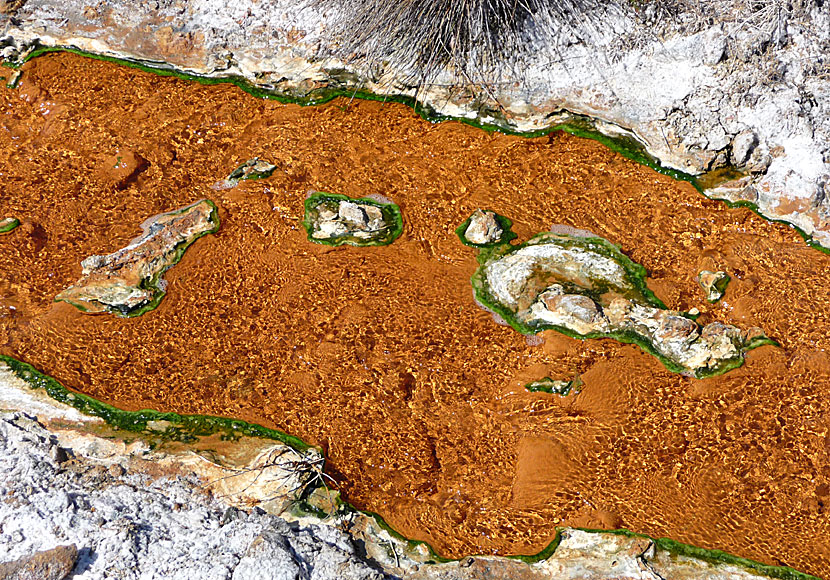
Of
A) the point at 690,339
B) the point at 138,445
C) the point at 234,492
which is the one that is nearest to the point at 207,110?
the point at 138,445

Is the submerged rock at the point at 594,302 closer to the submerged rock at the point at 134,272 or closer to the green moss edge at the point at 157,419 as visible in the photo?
the green moss edge at the point at 157,419

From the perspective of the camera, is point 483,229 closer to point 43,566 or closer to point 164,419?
point 164,419

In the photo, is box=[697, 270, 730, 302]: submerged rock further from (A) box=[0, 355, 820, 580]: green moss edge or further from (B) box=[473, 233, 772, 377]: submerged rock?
(A) box=[0, 355, 820, 580]: green moss edge

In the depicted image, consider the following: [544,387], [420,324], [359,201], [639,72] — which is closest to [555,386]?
[544,387]

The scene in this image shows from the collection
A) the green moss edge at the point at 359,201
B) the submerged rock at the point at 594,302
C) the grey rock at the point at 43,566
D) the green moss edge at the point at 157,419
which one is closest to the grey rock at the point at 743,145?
the submerged rock at the point at 594,302

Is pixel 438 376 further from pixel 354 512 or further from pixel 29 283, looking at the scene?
pixel 29 283
